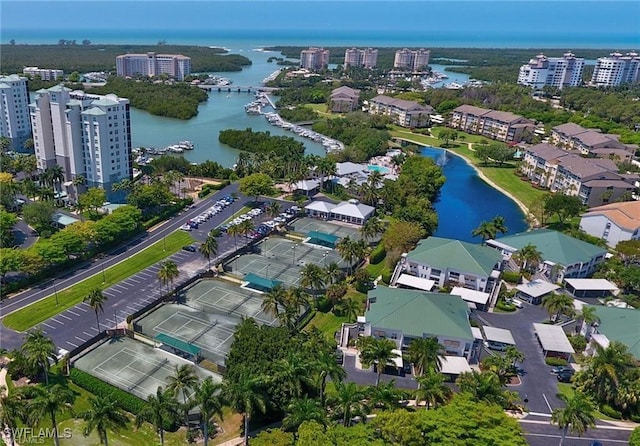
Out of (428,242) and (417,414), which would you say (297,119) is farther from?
(417,414)

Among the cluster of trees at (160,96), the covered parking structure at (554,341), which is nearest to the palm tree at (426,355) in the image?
the covered parking structure at (554,341)

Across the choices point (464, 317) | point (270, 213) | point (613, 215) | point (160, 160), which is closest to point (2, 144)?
point (160, 160)

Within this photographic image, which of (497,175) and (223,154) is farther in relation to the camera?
(223,154)

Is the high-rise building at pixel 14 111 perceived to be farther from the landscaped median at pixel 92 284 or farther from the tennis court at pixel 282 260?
the tennis court at pixel 282 260

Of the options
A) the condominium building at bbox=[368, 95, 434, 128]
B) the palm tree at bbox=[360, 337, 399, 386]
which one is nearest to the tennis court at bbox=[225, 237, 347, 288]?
the palm tree at bbox=[360, 337, 399, 386]

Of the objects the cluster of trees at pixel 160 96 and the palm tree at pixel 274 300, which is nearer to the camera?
the palm tree at pixel 274 300

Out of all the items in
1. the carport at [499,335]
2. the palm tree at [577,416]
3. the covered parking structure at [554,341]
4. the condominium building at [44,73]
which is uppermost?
the condominium building at [44,73]

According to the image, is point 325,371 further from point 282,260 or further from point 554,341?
point 282,260
